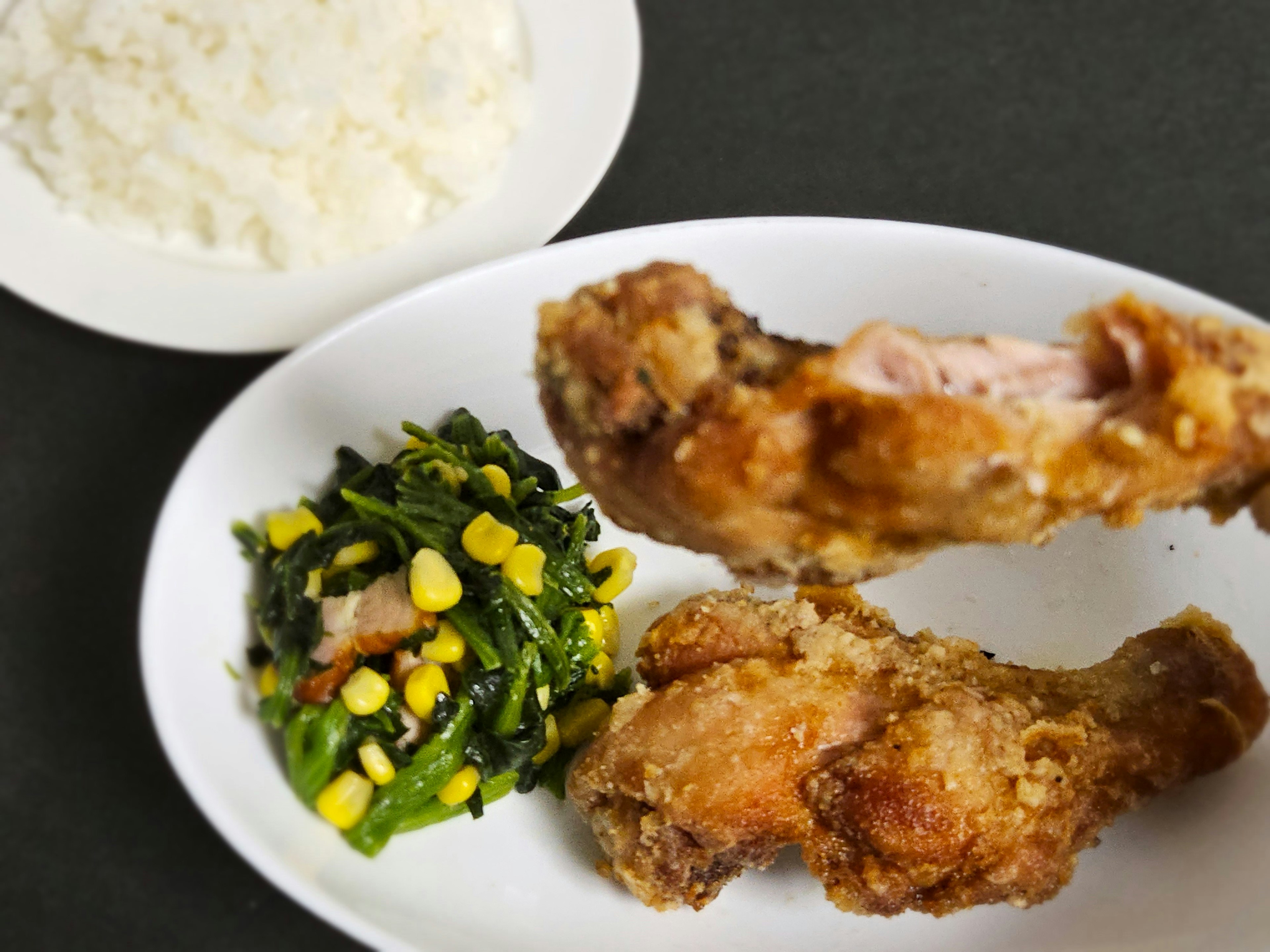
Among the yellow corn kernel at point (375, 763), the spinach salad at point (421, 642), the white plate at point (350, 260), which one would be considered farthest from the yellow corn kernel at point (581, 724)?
the white plate at point (350, 260)

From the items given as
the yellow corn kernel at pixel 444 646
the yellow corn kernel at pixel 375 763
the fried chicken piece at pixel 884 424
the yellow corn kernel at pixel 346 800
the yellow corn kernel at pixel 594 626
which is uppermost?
the fried chicken piece at pixel 884 424

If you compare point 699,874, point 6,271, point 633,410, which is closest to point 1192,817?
point 699,874

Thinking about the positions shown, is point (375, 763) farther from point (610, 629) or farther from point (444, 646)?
point (610, 629)

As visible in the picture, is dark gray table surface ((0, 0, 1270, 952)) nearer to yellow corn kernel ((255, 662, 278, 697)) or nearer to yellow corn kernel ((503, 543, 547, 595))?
yellow corn kernel ((255, 662, 278, 697))

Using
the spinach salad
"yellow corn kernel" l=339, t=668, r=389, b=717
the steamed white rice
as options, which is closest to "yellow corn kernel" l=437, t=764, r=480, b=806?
the spinach salad

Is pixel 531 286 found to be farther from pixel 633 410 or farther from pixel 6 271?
pixel 6 271

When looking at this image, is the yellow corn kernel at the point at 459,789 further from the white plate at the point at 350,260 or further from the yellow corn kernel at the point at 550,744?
the white plate at the point at 350,260
